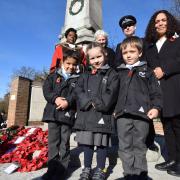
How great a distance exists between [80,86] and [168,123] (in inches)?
50.0

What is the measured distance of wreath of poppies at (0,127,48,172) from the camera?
372cm

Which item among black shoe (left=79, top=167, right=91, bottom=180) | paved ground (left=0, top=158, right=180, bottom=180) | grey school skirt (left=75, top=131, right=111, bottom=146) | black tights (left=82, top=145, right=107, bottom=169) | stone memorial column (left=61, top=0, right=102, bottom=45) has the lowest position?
paved ground (left=0, top=158, right=180, bottom=180)

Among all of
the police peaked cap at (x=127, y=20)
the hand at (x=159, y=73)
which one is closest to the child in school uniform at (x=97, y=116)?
the hand at (x=159, y=73)

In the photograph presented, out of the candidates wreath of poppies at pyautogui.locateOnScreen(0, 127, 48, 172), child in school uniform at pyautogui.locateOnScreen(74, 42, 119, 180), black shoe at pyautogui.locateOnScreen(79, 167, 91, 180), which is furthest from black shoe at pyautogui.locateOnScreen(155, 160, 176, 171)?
wreath of poppies at pyautogui.locateOnScreen(0, 127, 48, 172)

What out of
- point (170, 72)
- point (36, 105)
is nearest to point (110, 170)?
point (170, 72)

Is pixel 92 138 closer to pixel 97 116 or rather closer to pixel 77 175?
pixel 97 116

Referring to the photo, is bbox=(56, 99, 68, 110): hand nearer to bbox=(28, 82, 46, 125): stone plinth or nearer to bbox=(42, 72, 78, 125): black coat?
bbox=(42, 72, 78, 125): black coat

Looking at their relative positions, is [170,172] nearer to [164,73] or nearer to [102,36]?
[164,73]

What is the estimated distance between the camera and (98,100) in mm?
3012

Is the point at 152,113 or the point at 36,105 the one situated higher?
the point at 36,105

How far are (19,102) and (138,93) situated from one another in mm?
7872

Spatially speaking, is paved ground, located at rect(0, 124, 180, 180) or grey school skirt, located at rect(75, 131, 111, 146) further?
paved ground, located at rect(0, 124, 180, 180)

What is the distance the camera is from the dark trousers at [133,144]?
272cm

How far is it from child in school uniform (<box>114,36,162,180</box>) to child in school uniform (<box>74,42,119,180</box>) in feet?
0.44
